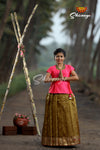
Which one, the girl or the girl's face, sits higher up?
the girl's face

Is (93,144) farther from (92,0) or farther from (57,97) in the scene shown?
(92,0)

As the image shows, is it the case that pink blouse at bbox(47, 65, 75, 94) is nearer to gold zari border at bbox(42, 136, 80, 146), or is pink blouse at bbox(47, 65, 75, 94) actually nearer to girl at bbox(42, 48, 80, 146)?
girl at bbox(42, 48, 80, 146)

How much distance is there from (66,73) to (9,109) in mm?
7437

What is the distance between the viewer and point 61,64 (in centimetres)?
783

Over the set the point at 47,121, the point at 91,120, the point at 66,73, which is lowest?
the point at 91,120

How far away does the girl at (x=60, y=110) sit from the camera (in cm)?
766

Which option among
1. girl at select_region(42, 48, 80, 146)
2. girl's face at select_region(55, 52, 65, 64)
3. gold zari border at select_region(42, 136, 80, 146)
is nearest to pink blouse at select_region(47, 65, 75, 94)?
girl at select_region(42, 48, 80, 146)

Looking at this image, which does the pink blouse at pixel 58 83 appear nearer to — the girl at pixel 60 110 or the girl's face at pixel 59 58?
the girl at pixel 60 110

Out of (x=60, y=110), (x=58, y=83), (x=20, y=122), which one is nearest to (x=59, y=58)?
(x=58, y=83)

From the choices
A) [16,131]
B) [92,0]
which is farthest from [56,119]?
[92,0]

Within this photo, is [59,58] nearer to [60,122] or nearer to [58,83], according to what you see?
[58,83]

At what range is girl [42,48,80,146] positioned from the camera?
766cm

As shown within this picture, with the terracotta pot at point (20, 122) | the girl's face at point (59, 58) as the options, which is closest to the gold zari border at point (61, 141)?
the girl's face at point (59, 58)

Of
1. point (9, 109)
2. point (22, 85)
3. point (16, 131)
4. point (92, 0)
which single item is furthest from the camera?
point (92, 0)
